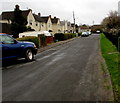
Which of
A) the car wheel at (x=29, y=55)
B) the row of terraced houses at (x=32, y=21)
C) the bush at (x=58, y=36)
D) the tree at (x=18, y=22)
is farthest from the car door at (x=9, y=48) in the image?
the row of terraced houses at (x=32, y=21)

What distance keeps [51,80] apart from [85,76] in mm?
1415

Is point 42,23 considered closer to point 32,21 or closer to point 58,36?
point 32,21

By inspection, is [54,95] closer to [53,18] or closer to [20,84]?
[20,84]

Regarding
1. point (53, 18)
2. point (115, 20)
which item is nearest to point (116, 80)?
point (115, 20)

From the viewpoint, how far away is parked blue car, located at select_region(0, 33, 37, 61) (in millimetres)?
9672

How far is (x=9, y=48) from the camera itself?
9938 millimetres

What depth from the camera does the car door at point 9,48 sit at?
967 cm

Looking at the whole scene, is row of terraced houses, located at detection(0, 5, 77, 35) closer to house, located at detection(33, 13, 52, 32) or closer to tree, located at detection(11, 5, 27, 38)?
house, located at detection(33, 13, 52, 32)

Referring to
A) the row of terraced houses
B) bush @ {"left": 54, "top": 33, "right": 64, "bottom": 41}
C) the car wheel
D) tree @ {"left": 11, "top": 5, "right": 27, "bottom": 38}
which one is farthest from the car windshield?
the row of terraced houses

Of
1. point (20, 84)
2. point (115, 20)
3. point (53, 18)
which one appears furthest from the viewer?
point (53, 18)

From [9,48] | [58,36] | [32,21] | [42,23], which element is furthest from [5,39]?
[42,23]

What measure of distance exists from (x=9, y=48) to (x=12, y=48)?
22 cm

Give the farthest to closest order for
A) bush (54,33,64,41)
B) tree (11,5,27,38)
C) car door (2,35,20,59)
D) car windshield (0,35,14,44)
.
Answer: bush (54,33,64,41) < tree (11,5,27,38) < car windshield (0,35,14,44) < car door (2,35,20,59)

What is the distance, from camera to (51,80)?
6.67 meters
